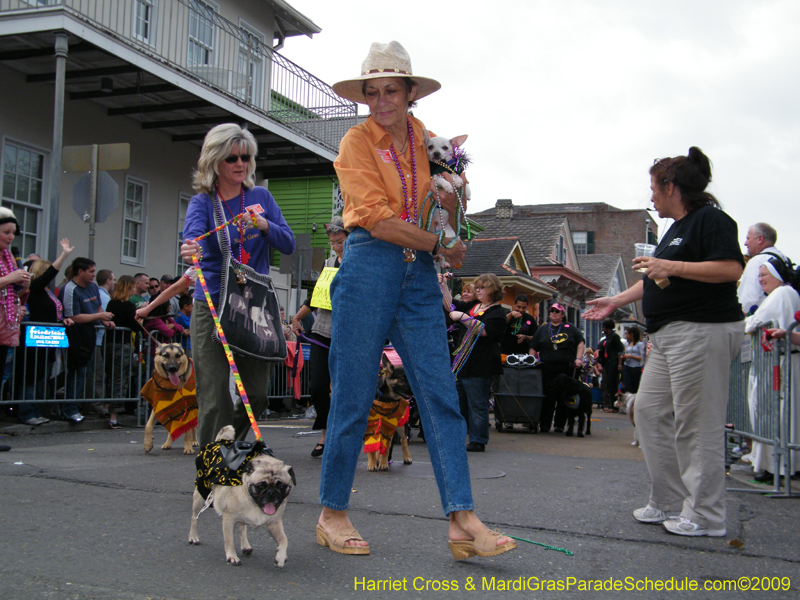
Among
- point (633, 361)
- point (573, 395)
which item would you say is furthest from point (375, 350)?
point (633, 361)

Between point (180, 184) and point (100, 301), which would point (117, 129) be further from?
point (100, 301)

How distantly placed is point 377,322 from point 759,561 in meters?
2.16

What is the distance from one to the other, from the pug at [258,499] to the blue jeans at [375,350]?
31 cm

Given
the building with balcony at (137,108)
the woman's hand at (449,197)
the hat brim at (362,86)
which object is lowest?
the woman's hand at (449,197)

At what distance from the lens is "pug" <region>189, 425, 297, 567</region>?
311 centimetres

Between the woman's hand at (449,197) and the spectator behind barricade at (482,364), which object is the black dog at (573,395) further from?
the woman's hand at (449,197)

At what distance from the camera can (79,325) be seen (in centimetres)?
926

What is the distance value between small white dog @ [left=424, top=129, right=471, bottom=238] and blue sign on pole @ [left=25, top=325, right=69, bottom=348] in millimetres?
6775

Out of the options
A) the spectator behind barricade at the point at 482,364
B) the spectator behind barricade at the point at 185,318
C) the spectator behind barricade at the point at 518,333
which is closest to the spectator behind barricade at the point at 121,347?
the spectator behind barricade at the point at 185,318

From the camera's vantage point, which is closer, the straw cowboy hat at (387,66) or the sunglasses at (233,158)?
the straw cowboy hat at (387,66)

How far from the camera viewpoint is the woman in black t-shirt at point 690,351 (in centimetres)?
406

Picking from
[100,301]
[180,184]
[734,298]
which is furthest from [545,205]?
[734,298]

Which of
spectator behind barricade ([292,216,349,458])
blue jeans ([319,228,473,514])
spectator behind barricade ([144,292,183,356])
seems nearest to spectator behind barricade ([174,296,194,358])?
spectator behind barricade ([144,292,183,356])

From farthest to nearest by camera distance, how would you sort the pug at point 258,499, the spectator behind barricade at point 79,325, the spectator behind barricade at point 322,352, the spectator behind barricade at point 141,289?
the spectator behind barricade at point 141,289, the spectator behind barricade at point 79,325, the spectator behind barricade at point 322,352, the pug at point 258,499
